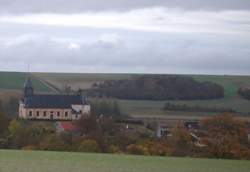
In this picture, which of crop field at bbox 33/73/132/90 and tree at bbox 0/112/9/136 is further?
crop field at bbox 33/73/132/90

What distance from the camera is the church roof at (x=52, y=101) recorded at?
111ft

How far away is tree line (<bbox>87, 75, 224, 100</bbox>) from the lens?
34188mm

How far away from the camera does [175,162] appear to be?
51.0 feet

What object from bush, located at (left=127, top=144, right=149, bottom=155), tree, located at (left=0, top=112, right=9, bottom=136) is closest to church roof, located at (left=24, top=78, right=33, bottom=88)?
tree, located at (left=0, top=112, right=9, bottom=136)

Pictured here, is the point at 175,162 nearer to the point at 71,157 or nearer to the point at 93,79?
the point at 71,157

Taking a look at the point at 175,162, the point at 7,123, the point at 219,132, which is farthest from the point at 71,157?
the point at 7,123

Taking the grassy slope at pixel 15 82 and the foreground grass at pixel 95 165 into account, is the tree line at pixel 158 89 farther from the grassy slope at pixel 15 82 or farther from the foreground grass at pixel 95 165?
the foreground grass at pixel 95 165

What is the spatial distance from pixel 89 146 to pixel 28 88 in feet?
42.5

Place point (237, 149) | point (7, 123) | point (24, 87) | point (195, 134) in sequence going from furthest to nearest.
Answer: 1. point (24, 87)
2. point (7, 123)
3. point (195, 134)
4. point (237, 149)

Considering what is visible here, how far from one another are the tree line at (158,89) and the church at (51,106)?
1.51m

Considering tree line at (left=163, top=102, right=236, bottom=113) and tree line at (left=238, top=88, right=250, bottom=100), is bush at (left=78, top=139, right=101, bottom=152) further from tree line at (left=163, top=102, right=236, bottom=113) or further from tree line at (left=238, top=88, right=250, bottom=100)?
tree line at (left=238, top=88, right=250, bottom=100)

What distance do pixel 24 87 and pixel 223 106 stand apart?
11.2 metres

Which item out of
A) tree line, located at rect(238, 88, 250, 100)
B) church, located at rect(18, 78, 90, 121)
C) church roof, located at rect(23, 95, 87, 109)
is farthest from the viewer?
tree line, located at rect(238, 88, 250, 100)

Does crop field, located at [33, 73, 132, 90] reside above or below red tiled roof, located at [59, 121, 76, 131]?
above
